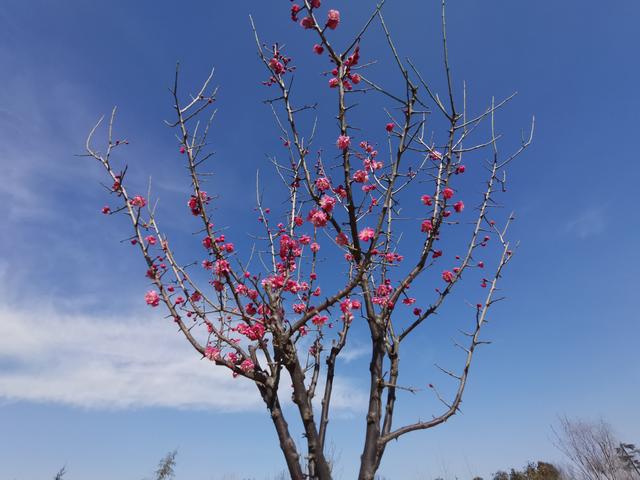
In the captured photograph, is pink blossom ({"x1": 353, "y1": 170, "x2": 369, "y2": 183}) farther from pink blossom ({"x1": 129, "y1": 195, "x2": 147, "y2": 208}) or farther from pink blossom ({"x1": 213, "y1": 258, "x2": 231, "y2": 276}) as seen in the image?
pink blossom ({"x1": 129, "y1": 195, "x2": 147, "y2": 208})

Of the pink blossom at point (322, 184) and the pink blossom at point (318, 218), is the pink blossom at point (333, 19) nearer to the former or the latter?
the pink blossom at point (322, 184)

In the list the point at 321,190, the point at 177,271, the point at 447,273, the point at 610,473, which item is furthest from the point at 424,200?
the point at 610,473

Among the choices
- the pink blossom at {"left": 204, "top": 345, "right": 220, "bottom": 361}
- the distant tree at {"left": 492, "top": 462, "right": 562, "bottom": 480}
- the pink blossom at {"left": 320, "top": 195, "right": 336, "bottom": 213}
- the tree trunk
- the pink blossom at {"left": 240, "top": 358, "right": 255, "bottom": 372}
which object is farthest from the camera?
the distant tree at {"left": 492, "top": 462, "right": 562, "bottom": 480}

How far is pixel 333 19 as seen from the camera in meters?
3.65

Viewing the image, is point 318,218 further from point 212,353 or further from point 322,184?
point 212,353

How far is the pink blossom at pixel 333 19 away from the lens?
3.62 meters

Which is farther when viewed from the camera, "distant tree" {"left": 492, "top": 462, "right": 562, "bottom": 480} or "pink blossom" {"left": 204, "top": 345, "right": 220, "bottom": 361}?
"distant tree" {"left": 492, "top": 462, "right": 562, "bottom": 480}

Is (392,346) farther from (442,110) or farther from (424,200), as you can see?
(442,110)

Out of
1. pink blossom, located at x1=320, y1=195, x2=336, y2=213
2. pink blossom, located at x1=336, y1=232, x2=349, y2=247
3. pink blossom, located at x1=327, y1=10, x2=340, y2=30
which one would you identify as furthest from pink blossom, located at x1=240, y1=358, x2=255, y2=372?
pink blossom, located at x1=327, y1=10, x2=340, y2=30

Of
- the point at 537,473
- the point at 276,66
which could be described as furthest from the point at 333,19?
the point at 537,473

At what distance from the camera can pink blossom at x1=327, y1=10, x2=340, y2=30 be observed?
143 inches

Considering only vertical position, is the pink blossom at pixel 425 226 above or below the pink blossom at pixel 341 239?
above

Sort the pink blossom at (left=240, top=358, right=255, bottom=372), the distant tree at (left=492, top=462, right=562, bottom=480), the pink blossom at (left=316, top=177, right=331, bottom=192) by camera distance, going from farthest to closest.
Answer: the distant tree at (left=492, top=462, right=562, bottom=480) → the pink blossom at (left=316, top=177, right=331, bottom=192) → the pink blossom at (left=240, top=358, right=255, bottom=372)

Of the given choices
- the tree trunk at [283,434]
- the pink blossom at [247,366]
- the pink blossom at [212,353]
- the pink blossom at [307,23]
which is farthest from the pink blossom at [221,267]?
the pink blossom at [307,23]
